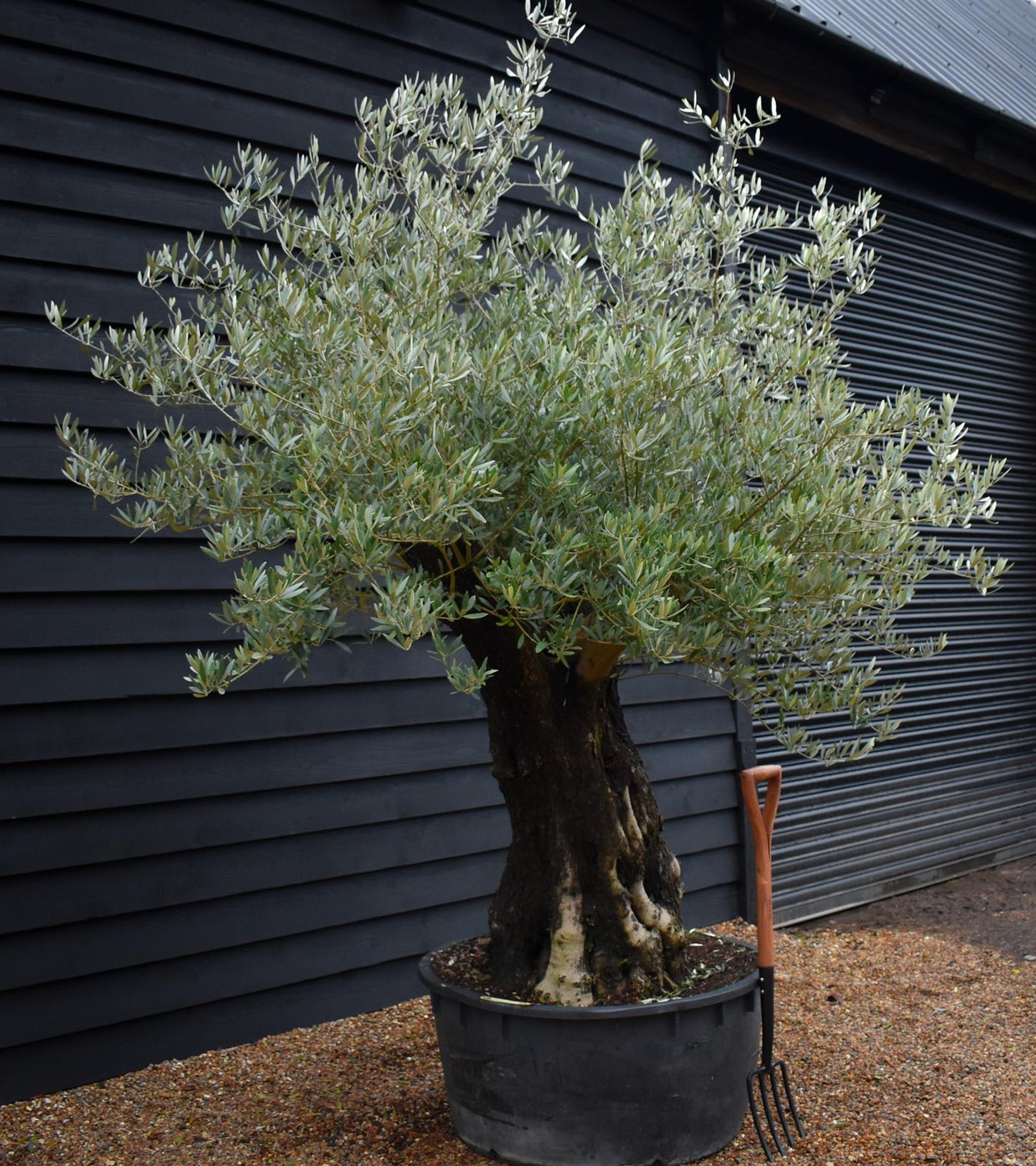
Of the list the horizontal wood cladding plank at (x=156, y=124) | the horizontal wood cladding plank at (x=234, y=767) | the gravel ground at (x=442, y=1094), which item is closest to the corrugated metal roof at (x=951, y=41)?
the horizontal wood cladding plank at (x=156, y=124)

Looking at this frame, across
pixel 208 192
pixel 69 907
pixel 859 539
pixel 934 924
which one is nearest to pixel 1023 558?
pixel 934 924

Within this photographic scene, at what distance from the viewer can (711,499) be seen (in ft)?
9.57

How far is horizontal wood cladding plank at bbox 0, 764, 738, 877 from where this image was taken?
3518 mm

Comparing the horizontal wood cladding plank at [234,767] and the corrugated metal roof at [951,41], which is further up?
the corrugated metal roof at [951,41]

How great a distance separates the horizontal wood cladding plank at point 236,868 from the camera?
351 cm

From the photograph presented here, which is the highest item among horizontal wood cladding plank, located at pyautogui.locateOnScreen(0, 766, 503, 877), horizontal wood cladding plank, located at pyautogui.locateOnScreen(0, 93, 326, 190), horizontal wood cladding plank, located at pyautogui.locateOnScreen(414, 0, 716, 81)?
horizontal wood cladding plank, located at pyautogui.locateOnScreen(414, 0, 716, 81)

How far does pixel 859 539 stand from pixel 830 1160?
164 centimetres

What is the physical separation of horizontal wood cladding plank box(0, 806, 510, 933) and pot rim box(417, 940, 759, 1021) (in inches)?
44.7

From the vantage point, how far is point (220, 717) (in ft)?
12.8

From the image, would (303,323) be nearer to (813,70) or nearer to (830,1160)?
(830,1160)

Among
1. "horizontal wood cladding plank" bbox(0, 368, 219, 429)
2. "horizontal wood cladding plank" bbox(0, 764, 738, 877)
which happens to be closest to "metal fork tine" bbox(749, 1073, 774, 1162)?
"horizontal wood cladding plank" bbox(0, 764, 738, 877)

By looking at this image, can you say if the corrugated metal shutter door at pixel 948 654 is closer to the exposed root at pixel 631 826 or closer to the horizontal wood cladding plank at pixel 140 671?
the horizontal wood cladding plank at pixel 140 671

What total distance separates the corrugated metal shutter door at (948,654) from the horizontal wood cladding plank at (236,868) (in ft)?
6.51

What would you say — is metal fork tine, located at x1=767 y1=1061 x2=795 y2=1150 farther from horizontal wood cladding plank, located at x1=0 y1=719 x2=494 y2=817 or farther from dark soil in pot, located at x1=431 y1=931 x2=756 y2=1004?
horizontal wood cladding plank, located at x1=0 y1=719 x2=494 y2=817
